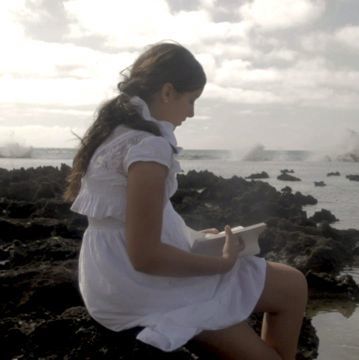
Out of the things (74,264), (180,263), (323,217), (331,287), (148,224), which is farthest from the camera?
(323,217)

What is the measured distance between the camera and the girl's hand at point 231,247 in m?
2.57

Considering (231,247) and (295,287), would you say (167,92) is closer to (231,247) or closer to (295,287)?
(231,247)

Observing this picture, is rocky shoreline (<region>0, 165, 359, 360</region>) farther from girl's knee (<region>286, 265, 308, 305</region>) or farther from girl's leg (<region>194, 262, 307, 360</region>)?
girl's knee (<region>286, 265, 308, 305</region>)

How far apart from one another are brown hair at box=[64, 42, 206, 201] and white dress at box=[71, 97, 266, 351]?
0.16 ft

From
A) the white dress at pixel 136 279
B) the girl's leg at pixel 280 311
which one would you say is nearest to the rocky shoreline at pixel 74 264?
the white dress at pixel 136 279

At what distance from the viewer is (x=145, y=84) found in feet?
8.55

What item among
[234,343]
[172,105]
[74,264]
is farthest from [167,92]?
[74,264]

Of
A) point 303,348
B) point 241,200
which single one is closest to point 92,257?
point 303,348

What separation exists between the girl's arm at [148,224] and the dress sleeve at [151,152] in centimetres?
2

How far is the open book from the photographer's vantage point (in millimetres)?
2658

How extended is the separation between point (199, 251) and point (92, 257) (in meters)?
0.47

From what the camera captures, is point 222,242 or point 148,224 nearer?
A: point 148,224

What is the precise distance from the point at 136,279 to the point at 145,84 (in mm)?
802

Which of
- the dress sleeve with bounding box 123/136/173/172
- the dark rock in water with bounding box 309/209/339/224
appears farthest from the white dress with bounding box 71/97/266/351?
the dark rock in water with bounding box 309/209/339/224
